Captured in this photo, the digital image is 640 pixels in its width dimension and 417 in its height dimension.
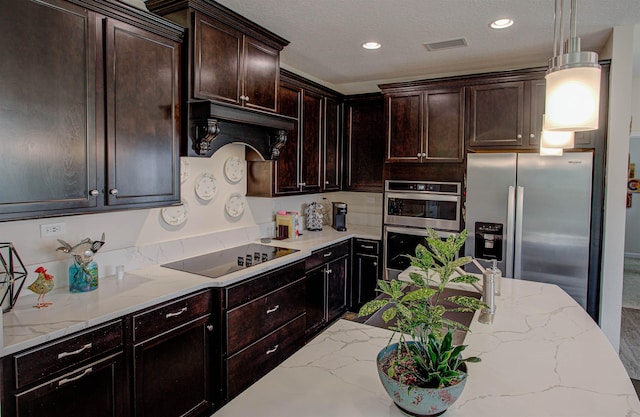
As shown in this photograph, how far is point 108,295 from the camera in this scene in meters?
2.19

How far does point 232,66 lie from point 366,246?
233cm

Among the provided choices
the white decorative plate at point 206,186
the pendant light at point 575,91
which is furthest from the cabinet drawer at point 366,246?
the pendant light at point 575,91

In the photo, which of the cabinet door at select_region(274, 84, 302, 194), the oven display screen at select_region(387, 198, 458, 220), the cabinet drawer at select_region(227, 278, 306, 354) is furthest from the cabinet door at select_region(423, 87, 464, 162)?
the cabinet drawer at select_region(227, 278, 306, 354)

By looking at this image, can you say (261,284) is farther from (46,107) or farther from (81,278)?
(46,107)

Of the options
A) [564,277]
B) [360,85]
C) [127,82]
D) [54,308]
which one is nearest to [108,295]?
[54,308]

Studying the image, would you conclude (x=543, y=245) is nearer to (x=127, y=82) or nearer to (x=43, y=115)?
(x=127, y=82)

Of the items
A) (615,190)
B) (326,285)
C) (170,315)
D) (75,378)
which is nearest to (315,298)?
(326,285)

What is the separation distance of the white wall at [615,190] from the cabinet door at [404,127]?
5.09 ft

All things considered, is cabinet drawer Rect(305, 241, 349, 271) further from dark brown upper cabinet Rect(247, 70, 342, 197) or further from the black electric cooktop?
dark brown upper cabinet Rect(247, 70, 342, 197)

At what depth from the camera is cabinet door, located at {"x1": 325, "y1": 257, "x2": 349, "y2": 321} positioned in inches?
158

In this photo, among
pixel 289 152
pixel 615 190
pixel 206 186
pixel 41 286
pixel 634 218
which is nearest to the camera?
pixel 41 286

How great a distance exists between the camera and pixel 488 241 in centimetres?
360

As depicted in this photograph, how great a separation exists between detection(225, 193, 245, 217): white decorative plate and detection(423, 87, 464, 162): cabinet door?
1.86m

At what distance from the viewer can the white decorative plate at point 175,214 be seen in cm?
297
